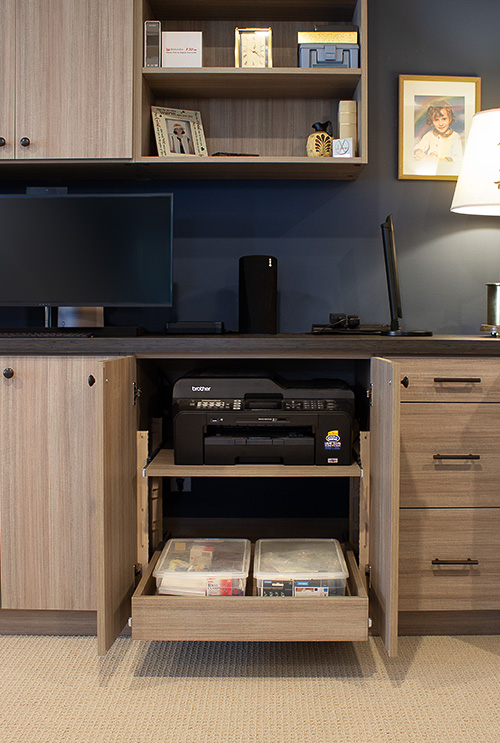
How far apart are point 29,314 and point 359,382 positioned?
1327 mm

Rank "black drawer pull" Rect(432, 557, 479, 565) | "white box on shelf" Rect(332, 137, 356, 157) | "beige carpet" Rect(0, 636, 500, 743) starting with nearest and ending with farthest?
"beige carpet" Rect(0, 636, 500, 743) < "black drawer pull" Rect(432, 557, 479, 565) < "white box on shelf" Rect(332, 137, 356, 157)

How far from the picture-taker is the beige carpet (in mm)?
1372

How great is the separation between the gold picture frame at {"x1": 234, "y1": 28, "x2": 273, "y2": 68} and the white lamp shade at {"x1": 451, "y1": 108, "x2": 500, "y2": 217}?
2.49ft

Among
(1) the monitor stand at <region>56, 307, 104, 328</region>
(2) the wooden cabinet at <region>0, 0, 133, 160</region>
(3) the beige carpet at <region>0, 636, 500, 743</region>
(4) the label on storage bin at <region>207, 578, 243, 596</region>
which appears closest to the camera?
(3) the beige carpet at <region>0, 636, 500, 743</region>

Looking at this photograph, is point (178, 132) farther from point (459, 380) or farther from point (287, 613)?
point (287, 613)

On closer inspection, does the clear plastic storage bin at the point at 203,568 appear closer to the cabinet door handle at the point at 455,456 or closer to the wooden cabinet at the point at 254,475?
the wooden cabinet at the point at 254,475

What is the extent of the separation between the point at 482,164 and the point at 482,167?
0.01 m

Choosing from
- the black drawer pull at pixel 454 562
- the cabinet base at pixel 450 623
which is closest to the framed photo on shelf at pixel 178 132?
the black drawer pull at pixel 454 562

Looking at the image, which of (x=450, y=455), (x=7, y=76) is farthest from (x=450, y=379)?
(x=7, y=76)

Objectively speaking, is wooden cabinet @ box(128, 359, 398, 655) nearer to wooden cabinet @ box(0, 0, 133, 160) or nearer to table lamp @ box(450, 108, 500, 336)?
table lamp @ box(450, 108, 500, 336)

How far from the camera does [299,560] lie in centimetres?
175

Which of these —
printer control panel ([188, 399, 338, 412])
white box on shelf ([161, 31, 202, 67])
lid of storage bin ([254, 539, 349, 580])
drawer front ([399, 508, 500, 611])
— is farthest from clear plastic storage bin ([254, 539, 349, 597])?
white box on shelf ([161, 31, 202, 67])

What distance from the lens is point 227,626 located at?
1540 mm

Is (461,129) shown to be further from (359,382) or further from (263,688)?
(263,688)
